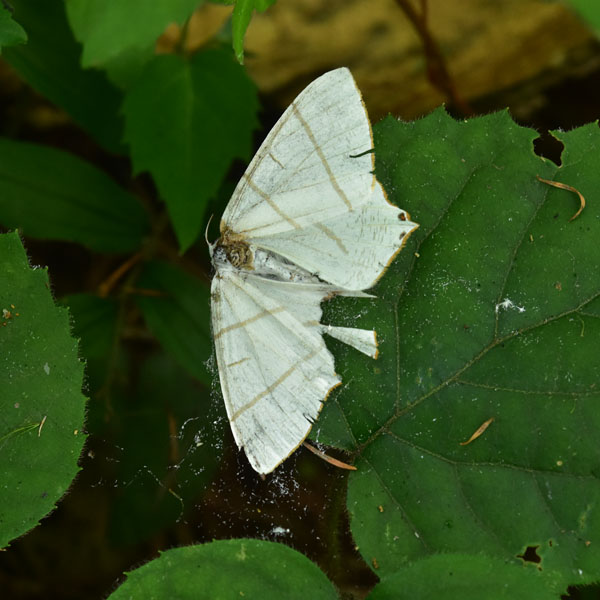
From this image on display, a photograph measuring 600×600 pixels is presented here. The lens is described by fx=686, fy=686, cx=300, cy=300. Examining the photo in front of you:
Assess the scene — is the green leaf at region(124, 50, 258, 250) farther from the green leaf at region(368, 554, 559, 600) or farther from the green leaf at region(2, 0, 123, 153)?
the green leaf at region(368, 554, 559, 600)

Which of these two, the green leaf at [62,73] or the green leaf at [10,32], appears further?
the green leaf at [62,73]

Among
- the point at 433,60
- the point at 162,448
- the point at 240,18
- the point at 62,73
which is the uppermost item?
the point at 240,18

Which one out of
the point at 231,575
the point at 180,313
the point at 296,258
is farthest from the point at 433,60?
the point at 231,575

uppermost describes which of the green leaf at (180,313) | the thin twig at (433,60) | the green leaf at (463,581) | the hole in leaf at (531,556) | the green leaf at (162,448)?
the thin twig at (433,60)

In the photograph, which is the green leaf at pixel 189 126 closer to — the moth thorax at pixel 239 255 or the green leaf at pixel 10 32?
the moth thorax at pixel 239 255

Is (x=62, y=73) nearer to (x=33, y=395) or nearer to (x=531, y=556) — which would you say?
(x=33, y=395)

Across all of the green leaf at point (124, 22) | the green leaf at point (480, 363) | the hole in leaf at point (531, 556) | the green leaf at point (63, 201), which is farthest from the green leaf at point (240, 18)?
the hole in leaf at point (531, 556)
